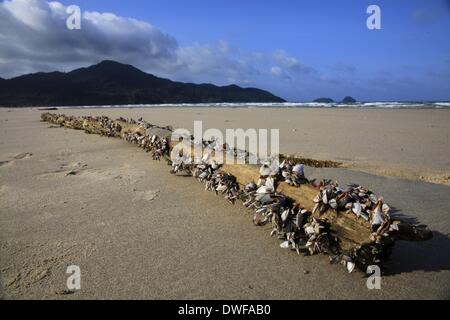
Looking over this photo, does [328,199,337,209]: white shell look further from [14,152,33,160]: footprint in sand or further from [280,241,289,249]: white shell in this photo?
[14,152,33,160]: footprint in sand

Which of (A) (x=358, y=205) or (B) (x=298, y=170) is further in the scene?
(B) (x=298, y=170)

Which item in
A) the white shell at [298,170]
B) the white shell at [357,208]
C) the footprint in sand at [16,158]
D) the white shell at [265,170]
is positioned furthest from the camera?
the footprint in sand at [16,158]

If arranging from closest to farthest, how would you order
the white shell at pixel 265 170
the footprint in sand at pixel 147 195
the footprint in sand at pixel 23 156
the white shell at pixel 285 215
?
the white shell at pixel 285 215 → the white shell at pixel 265 170 → the footprint in sand at pixel 147 195 → the footprint in sand at pixel 23 156

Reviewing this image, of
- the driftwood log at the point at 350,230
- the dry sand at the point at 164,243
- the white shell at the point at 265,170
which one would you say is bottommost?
the dry sand at the point at 164,243

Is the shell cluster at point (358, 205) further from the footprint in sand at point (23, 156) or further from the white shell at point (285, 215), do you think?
the footprint in sand at point (23, 156)

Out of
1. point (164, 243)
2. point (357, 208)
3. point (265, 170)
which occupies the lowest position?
point (164, 243)

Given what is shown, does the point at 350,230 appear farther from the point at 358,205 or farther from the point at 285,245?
Result: the point at 285,245

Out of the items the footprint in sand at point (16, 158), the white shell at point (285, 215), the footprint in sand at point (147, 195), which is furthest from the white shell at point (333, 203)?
the footprint in sand at point (16, 158)

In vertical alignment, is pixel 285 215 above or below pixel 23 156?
below

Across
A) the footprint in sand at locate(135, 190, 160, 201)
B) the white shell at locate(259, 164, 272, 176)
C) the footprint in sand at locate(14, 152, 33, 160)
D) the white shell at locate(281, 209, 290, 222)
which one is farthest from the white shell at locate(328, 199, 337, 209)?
the footprint in sand at locate(14, 152, 33, 160)

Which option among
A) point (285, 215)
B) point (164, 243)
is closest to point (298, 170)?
point (285, 215)

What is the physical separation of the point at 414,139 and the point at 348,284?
17.7 feet

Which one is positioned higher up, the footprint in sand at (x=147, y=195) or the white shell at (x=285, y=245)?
the footprint in sand at (x=147, y=195)
